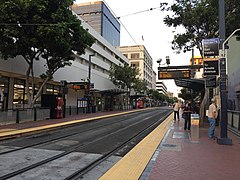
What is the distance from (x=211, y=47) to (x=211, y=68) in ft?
3.01

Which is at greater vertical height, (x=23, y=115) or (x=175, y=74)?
(x=175, y=74)

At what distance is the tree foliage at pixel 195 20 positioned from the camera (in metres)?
14.3

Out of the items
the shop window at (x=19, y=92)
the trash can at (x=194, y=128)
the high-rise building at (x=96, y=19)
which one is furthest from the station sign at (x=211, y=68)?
the high-rise building at (x=96, y=19)

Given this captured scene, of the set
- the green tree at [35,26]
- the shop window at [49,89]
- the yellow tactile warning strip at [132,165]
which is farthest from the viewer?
the shop window at [49,89]

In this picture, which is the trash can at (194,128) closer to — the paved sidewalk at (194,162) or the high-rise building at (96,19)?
the paved sidewalk at (194,162)

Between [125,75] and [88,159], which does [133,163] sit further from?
[125,75]

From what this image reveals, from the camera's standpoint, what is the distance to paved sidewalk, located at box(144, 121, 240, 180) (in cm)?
598

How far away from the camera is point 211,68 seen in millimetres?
11281

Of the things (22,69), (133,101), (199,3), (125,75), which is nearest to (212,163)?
(199,3)

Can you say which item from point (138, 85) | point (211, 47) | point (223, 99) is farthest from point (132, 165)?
point (138, 85)

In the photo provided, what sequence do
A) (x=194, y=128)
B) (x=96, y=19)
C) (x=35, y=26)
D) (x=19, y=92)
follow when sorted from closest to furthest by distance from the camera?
(x=194, y=128) < (x=35, y=26) < (x=19, y=92) < (x=96, y=19)

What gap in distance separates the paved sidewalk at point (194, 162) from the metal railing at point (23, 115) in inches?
460

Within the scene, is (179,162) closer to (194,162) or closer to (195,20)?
(194,162)

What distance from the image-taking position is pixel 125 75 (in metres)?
49.4
